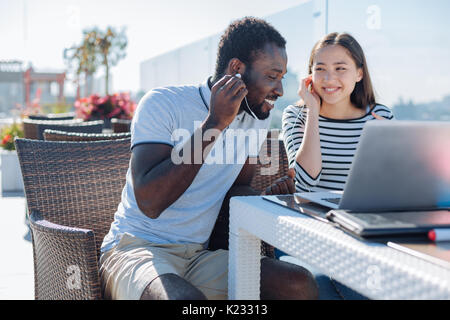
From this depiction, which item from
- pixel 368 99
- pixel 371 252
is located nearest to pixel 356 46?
pixel 368 99

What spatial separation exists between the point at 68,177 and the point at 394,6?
119 inches

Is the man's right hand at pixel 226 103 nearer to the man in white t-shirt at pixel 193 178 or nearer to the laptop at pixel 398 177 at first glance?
the man in white t-shirt at pixel 193 178

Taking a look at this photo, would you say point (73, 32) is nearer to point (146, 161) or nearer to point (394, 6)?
point (394, 6)

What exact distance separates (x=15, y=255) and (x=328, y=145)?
269cm

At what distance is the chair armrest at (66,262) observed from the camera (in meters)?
1.25

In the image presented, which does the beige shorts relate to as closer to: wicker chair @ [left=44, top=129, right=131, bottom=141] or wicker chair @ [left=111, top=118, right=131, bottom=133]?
wicker chair @ [left=44, top=129, right=131, bottom=141]

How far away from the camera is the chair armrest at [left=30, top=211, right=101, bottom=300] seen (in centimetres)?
125

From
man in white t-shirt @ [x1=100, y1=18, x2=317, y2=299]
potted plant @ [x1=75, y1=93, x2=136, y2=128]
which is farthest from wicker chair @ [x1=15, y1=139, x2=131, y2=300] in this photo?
potted plant @ [x1=75, y1=93, x2=136, y2=128]

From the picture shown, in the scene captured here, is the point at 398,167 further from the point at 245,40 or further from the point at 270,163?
the point at 270,163

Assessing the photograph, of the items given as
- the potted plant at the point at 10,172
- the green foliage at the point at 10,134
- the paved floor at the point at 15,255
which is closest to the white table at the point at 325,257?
the paved floor at the point at 15,255

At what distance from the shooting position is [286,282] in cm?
135

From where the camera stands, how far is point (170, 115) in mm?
1526

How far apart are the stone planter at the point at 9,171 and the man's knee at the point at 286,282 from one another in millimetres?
5706

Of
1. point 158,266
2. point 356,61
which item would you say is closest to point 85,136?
point 158,266
